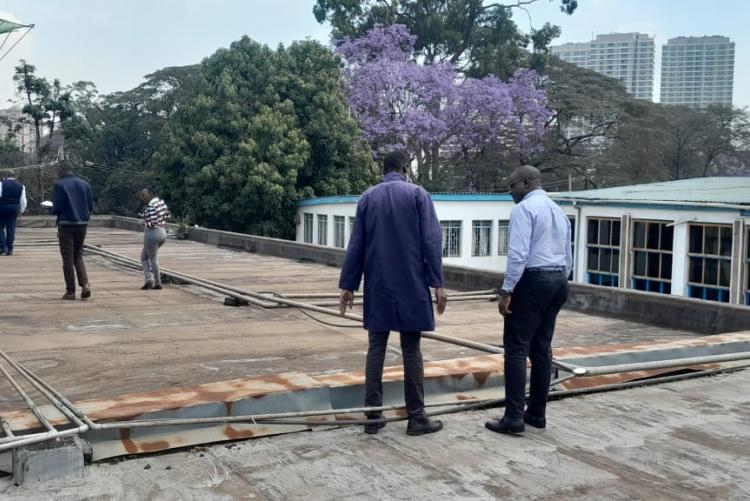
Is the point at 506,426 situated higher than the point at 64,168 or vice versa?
the point at 64,168

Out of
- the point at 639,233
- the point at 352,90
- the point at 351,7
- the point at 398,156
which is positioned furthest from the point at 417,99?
the point at 398,156

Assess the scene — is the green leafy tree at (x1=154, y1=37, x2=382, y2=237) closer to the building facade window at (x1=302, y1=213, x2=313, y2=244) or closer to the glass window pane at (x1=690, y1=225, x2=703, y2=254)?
the building facade window at (x1=302, y1=213, x2=313, y2=244)

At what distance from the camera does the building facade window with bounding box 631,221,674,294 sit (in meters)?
19.0

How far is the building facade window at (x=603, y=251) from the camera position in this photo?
20.4 meters

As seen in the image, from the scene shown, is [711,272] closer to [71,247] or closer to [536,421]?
[71,247]

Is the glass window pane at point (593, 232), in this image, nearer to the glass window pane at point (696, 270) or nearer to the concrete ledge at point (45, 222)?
the glass window pane at point (696, 270)

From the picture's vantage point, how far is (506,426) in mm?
4930

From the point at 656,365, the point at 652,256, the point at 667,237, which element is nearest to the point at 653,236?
the point at 667,237

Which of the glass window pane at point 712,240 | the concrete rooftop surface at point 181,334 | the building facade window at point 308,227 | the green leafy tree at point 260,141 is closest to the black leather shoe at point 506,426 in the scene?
the concrete rooftop surface at point 181,334

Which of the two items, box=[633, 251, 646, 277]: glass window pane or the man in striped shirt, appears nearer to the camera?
the man in striped shirt

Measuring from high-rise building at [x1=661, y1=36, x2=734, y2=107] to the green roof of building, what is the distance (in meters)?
95.3

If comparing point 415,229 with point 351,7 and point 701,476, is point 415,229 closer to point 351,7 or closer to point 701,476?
point 701,476

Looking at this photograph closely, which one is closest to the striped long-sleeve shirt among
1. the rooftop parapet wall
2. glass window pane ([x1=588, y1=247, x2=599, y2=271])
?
the rooftop parapet wall

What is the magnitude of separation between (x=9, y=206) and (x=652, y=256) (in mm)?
13426
